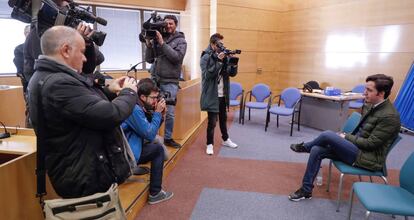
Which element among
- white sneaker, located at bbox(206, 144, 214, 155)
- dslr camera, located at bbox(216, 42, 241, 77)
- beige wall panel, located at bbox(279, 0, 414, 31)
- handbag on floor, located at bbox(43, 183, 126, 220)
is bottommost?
white sneaker, located at bbox(206, 144, 214, 155)

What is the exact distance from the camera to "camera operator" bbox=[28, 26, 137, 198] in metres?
1.25

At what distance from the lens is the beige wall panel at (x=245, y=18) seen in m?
5.97

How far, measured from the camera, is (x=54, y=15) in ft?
5.93

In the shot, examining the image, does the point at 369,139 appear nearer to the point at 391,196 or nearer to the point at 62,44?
the point at 391,196

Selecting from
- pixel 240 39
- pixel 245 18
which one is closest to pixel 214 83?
pixel 240 39

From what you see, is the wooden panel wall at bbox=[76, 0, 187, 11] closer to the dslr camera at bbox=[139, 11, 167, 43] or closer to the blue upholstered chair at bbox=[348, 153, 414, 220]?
the dslr camera at bbox=[139, 11, 167, 43]

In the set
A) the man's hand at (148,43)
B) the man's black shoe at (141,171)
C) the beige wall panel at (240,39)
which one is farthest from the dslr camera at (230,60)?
the beige wall panel at (240,39)

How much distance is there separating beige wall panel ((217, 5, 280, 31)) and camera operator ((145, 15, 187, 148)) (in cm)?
309

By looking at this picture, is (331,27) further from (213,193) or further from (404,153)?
(213,193)

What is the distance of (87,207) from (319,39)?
19.0 feet

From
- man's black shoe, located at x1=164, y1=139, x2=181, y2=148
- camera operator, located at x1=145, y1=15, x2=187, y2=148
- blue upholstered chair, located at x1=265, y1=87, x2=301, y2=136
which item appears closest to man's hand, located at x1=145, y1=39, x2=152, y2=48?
camera operator, located at x1=145, y1=15, x2=187, y2=148

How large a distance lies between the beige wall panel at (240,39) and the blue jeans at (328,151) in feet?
12.9

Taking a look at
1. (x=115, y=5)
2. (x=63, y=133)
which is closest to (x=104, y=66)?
(x=115, y=5)

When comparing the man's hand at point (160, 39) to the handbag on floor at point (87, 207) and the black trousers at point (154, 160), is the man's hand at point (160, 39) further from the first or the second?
the handbag on floor at point (87, 207)
